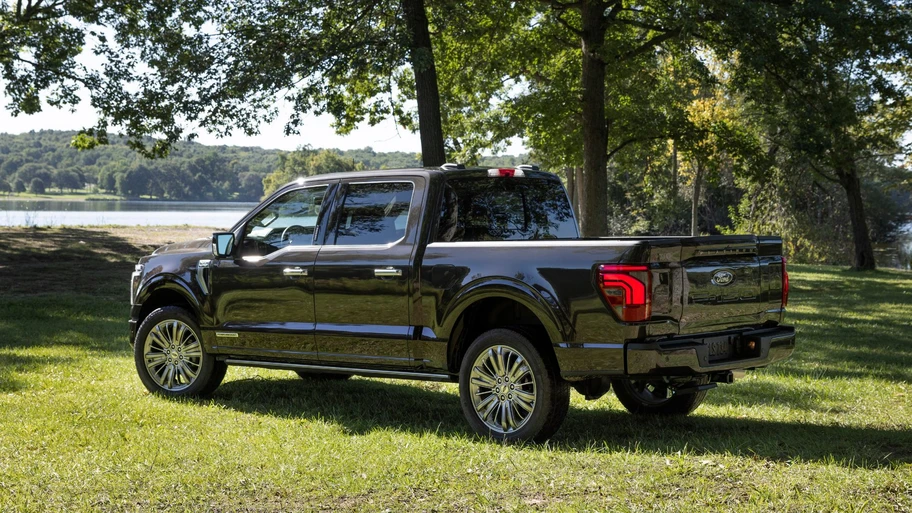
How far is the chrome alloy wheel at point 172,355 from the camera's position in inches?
350

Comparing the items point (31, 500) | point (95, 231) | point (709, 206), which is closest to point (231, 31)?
point (31, 500)

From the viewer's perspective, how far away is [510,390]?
6.77 m

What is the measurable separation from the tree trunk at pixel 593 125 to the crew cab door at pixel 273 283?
45.3 feet

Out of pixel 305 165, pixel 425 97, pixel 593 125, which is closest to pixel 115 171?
pixel 305 165

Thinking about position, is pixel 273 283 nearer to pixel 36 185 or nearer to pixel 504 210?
pixel 504 210

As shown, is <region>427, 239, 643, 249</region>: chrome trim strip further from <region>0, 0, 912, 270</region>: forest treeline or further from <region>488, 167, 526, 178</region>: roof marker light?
<region>0, 0, 912, 270</region>: forest treeline

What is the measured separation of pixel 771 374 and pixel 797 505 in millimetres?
5826

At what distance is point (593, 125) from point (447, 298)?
51.6ft

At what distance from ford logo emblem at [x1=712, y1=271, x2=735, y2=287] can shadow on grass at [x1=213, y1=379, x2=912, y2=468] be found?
1.05m

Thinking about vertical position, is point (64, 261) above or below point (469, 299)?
below

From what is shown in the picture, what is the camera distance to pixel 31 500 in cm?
530

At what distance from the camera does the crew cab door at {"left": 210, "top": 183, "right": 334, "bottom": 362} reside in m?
7.99

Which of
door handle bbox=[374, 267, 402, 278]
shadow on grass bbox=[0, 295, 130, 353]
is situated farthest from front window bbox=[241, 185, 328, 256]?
shadow on grass bbox=[0, 295, 130, 353]

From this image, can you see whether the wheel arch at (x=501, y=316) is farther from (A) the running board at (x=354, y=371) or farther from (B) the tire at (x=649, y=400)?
(B) the tire at (x=649, y=400)
